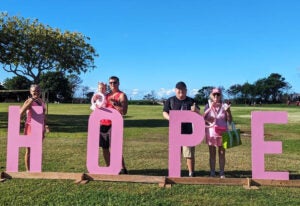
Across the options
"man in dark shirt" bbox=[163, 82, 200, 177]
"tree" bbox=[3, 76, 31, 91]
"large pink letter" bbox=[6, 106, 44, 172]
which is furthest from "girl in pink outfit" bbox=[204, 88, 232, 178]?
"tree" bbox=[3, 76, 31, 91]

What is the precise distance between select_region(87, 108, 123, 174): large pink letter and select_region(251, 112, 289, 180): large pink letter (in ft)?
7.82

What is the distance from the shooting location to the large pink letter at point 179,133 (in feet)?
22.9

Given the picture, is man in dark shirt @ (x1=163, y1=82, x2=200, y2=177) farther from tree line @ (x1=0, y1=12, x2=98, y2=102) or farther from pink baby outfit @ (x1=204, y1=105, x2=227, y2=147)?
tree line @ (x1=0, y1=12, x2=98, y2=102)

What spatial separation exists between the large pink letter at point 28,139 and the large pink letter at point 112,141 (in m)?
0.96

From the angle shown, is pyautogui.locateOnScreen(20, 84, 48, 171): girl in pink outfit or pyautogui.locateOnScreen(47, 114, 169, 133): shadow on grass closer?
pyautogui.locateOnScreen(20, 84, 48, 171): girl in pink outfit

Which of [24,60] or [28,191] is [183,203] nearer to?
[28,191]

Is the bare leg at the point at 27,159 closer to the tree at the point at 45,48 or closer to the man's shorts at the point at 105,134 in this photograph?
the man's shorts at the point at 105,134

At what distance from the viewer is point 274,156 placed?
35.2 feet

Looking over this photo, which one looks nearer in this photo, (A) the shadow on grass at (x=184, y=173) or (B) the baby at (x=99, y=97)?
(B) the baby at (x=99, y=97)

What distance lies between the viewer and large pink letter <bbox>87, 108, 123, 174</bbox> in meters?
7.10

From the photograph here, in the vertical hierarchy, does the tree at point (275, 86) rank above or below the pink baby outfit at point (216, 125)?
above

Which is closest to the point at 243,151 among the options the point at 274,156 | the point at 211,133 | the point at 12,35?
the point at 274,156

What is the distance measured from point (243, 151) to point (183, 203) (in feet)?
21.2

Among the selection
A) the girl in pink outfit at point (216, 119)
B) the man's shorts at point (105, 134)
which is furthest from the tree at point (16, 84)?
the girl in pink outfit at point (216, 119)
